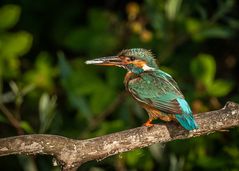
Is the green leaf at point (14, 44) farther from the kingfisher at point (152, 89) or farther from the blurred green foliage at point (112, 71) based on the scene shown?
the kingfisher at point (152, 89)

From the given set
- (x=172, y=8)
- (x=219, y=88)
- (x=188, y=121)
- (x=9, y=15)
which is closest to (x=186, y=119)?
(x=188, y=121)

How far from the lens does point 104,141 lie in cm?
396

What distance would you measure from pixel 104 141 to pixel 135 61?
1.23 m

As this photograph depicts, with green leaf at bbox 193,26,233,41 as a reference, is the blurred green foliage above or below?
below

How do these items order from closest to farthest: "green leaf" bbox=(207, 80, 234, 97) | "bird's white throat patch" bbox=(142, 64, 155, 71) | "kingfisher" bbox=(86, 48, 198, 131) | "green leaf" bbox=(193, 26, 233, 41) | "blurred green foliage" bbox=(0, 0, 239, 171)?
1. "kingfisher" bbox=(86, 48, 198, 131)
2. "bird's white throat patch" bbox=(142, 64, 155, 71)
3. "blurred green foliage" bbox=(0, 0, 239, 171)
4. "green leaf" bbox=(207, 80, 234, 97)
5. "green leaf" bbox=(193, 26, 233, 41)

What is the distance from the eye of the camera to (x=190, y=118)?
14.0 feet

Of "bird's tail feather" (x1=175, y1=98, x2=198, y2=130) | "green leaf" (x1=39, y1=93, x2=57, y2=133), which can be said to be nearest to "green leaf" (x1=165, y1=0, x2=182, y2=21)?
"green leaf" (x1=39, y1=93, x2=57, y2=133)

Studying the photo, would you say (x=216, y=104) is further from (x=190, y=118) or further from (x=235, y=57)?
(x=190, y=118)

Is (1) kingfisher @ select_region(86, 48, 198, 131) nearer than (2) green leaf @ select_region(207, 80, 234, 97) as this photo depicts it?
Yes

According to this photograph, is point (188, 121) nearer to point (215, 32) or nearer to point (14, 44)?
point (215, 32)

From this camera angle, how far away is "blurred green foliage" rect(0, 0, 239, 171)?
224 inches

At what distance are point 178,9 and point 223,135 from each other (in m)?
1.12

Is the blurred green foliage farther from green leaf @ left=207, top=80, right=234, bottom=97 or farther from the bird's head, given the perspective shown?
the bird's head

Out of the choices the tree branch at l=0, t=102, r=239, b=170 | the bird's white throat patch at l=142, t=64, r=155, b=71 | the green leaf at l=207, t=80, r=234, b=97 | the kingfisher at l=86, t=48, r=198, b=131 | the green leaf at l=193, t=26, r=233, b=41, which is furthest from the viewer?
the green leaf at l=193, t=26, r=233, b=41
